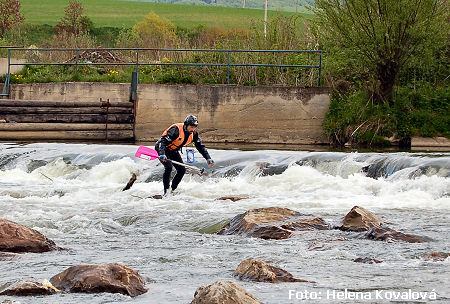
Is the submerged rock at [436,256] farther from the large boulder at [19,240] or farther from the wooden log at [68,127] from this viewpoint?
the wooden log at [68,127]

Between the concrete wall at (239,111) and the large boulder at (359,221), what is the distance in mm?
16986

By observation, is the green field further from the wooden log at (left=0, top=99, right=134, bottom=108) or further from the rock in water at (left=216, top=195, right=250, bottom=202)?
Answer: the rock in water at (left=216, top=195, right=250, bottom=202)

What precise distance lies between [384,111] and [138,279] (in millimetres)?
21410

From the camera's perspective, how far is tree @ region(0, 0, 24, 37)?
183 ft

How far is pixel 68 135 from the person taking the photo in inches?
1319

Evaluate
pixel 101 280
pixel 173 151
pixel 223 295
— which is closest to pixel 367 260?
pixel 101 280

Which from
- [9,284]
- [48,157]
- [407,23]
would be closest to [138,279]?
[9,284]

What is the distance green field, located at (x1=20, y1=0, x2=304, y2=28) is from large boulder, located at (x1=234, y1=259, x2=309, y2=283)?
68.9 m

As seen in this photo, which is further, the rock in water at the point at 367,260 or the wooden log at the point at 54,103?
the wooden log at the point at 54,103

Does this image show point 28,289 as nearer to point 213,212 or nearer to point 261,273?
point 261,273

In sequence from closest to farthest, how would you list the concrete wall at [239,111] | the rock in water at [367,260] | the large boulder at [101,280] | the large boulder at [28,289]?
the large boulder at [28,289] < the large boulder at [101,280] < the rock in water at [367,260] < the concrete wall at [239,111]

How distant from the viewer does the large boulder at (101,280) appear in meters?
10.5

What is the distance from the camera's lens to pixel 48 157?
25.5m

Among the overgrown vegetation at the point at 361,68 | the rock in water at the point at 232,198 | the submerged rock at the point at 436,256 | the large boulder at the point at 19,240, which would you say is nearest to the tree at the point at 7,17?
the overgrown vegetation at the point at 361,68
